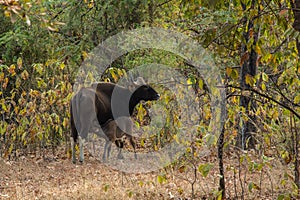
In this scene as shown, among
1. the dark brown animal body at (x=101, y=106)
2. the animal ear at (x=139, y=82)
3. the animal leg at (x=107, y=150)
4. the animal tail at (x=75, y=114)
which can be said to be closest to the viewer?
the animal tail at (x=75, y=114)

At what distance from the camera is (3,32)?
13.9 m

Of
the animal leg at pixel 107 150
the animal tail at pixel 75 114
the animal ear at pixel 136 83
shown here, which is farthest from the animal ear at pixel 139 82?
the animal tail at pixel 75 114

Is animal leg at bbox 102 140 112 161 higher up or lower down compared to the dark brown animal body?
lower down

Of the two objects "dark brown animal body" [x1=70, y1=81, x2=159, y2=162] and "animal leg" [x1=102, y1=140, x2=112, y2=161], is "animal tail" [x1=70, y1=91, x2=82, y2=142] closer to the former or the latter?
"dark brown animal body" [x1=70, y1=81, x2=159, y2=162]

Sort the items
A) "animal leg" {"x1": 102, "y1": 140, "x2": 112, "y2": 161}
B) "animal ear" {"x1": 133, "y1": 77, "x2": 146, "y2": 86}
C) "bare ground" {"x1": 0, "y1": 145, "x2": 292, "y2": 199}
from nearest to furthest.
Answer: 1. "bare ground" {"x1": 0, "y1": 145, "x2": 292, "y2": 199}
2. "animal leg" {"x1": 102, "y1": 140, "x2": 112, "y2": 161}
3. "animal ear" {"x1": 133, "y1": 77, "x2": 146, "y2": 86}

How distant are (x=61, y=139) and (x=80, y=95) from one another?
2917 millimetres

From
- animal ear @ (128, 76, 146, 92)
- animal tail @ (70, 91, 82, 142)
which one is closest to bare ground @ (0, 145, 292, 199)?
animal tail @ (70, 91, 82, 142)

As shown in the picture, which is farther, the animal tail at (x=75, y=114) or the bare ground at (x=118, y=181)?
the animal tail at (x=75, y=114)

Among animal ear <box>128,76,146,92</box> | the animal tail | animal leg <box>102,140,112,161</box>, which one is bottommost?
animal leg <box>102,140,112,161</box>

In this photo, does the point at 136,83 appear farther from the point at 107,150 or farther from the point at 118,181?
the point at 118,181

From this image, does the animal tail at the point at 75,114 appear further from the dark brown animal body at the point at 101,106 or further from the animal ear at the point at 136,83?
the animal ear at the point at 136,83

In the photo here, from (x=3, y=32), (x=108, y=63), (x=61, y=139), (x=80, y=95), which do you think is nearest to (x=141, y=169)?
(x=80, y=95)

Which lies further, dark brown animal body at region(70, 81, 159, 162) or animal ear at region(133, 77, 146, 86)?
animal ear at region(133, 77, 146, 86)

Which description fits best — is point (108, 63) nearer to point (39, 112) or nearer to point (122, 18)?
point (122, 18)
